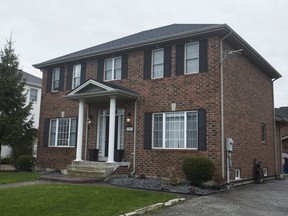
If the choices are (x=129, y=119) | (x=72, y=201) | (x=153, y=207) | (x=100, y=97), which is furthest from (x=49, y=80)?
(x=153, y=207)

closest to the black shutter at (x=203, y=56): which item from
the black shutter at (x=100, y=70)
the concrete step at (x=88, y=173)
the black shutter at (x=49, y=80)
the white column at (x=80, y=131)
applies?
the black shutter at (x=100, y=70)

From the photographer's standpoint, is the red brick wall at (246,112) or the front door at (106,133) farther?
the front door at (106,133)

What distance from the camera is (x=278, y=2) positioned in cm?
1188

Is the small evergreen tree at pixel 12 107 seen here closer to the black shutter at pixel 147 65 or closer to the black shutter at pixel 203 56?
the black shutter at pixel 147 65

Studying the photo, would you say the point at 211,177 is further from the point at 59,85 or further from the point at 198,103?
the point at 59,85

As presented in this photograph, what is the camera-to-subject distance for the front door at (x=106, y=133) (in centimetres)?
1405

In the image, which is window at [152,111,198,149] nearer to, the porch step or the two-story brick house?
the two-story brick house

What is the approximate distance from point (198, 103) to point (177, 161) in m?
2.27

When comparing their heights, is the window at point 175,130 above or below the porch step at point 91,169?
above

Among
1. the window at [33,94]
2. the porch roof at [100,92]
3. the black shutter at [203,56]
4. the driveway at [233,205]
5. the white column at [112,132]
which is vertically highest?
the window at [33,94]

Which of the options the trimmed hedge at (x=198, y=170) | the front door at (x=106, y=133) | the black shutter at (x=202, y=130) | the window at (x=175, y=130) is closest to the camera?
the trimmed hedge at (x=198, y=170)

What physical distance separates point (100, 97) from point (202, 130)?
4588mm

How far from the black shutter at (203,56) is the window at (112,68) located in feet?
13.1

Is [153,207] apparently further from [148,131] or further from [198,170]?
[148,131]
